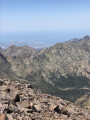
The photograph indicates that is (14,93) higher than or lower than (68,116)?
higher

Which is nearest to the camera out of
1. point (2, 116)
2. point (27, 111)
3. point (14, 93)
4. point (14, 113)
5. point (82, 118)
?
point (2, 116)

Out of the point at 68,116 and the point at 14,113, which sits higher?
the point at 14,113

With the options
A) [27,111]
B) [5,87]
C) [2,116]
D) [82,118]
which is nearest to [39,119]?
[27,111]

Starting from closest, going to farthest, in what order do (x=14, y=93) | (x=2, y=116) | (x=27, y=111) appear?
(x=2, y=116), (x=27, y=111), (x=14, y=93)

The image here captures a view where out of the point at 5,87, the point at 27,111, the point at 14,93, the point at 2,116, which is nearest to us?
the point at 2,116

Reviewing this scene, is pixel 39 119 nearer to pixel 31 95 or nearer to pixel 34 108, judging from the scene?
pixel 34 108

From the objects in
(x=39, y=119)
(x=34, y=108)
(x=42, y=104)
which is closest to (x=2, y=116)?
(x=39, y=119)

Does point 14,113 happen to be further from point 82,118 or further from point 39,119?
point 82,118

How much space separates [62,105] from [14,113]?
2408 centimetres

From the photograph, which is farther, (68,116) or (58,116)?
(68,116)

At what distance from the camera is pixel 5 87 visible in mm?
78375

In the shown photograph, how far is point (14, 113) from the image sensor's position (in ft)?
182

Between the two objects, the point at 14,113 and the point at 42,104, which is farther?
the point at 42,104

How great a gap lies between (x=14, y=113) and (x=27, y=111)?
6667mm
